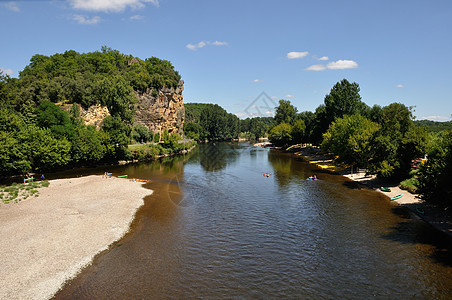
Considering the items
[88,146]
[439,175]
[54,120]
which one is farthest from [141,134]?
[439,175]

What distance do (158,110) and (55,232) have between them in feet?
259

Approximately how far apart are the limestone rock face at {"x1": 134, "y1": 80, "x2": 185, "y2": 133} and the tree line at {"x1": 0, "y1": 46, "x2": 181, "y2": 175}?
8.65 ft

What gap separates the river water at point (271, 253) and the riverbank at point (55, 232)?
124cm

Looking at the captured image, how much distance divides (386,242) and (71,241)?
26.8 m

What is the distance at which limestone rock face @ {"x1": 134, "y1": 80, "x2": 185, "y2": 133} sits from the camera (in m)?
94.1

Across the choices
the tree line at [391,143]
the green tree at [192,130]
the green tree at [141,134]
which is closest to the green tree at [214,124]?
the green tree at [192,130]

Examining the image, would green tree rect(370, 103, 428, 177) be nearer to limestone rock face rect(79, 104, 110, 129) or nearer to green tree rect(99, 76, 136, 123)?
green tree rect(99, 76, 136, 123)

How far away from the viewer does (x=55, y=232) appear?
924 inches

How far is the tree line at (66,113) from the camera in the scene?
47031mm

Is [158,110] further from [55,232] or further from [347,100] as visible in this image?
[55,232]

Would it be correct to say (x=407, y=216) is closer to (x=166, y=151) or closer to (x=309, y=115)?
(x=166, y=151)

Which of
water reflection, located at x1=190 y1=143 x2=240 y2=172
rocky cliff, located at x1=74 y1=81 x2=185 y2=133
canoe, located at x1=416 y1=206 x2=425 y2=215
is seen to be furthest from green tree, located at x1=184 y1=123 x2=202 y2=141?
canoe, located at x1=416 y1=206 x2=425 y2=215

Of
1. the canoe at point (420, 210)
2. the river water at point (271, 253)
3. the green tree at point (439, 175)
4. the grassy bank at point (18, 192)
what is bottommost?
the river water at point (271, 253)

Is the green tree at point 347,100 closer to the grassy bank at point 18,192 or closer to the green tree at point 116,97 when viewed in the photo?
the green tree at point 116,97
